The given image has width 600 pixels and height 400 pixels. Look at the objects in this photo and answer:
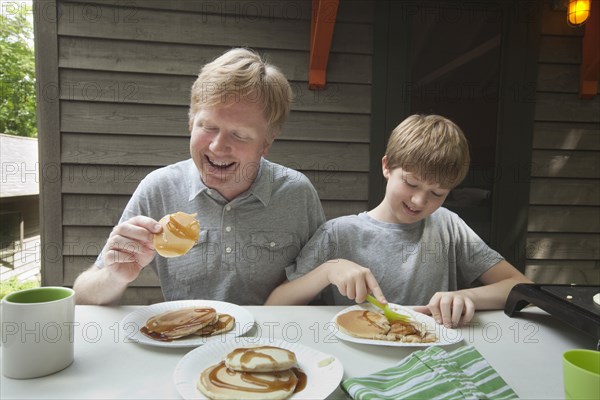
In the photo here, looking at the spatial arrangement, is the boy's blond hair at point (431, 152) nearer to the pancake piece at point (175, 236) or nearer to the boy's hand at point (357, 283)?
the boy's hand at point (357, 283)

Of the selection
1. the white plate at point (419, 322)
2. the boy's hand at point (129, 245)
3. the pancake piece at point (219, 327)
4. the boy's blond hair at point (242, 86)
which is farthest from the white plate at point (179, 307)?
the boy's blond hair at point (242, 86)

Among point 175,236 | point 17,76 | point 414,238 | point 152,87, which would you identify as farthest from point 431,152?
point 17,76

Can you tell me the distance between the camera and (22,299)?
3.15 feet

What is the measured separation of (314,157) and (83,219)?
151 cm

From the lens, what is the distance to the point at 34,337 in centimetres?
87

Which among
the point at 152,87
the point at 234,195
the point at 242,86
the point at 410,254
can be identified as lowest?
the point at 410,254

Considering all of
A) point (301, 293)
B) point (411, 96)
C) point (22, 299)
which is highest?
point (411, 96)

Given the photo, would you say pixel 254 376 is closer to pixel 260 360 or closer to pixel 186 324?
pixel 260 360

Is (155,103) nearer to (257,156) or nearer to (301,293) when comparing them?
(257,156)

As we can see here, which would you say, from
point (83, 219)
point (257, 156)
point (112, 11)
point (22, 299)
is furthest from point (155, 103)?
point (22, 299)

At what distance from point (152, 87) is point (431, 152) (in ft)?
5.92

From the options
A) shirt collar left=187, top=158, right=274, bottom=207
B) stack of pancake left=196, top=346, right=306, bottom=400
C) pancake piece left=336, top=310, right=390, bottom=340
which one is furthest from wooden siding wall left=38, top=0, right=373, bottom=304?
stack of pancake left=196, top=346, right=306, bottom=400

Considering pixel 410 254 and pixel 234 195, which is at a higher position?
pixel 234 195

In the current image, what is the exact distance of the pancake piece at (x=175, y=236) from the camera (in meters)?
→ 1.18
